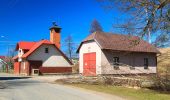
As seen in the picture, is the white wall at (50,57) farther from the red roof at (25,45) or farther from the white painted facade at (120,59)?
the white painted facade at (120,59)

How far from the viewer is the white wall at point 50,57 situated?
54719 mm

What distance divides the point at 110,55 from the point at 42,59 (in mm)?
17372

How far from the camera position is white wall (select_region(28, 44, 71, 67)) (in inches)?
2154

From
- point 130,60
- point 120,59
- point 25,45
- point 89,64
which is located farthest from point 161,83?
point 25,45

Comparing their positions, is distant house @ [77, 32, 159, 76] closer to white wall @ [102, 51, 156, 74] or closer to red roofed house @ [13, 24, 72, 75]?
white wall @ [102, 51, 156, 74]

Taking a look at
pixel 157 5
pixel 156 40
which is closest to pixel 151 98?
pixel 156 40

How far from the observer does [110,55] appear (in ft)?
136

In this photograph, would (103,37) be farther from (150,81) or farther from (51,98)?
(51,98)

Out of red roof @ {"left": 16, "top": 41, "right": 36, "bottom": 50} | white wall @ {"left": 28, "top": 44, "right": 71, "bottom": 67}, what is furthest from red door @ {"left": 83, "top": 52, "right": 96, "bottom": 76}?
red roof @ {"left": 16, "top": 41, "right": 36, "bottom": 50}

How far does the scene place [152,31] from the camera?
18.7m

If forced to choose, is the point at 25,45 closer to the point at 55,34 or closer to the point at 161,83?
the point at 55,34

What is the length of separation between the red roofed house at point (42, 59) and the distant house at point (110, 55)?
430 inches

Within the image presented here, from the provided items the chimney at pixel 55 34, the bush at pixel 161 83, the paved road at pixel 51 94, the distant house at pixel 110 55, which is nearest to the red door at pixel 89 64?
the distant house at pixel 110 55

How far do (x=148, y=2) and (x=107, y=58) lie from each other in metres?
23.2
